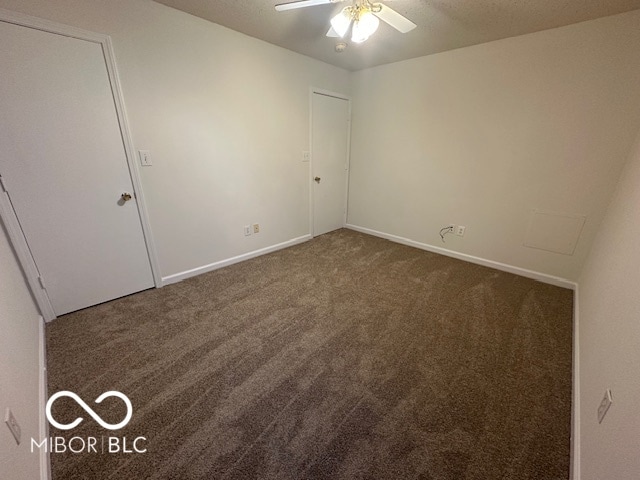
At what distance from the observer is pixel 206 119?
2.48 meters

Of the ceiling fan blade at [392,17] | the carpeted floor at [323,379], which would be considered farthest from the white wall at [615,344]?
the ceiling fan blade at [392,17]

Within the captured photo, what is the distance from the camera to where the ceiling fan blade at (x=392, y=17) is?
160cm

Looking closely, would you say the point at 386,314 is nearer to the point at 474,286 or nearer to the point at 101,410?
the point at 474,286

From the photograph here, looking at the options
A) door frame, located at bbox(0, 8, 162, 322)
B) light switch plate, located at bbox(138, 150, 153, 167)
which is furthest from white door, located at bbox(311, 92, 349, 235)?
door frame, located at bbox(0, 8, 162, 322)

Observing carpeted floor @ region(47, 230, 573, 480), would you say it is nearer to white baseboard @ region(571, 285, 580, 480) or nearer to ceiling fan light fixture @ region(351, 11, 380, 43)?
white baseboard @ region(571, 285, 580, 480)

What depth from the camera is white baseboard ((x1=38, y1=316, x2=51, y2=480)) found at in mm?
1084

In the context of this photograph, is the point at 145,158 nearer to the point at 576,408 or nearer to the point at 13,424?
the point at 13,424

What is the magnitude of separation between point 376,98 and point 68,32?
311 centimetres

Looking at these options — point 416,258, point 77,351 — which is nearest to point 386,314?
point 416,258

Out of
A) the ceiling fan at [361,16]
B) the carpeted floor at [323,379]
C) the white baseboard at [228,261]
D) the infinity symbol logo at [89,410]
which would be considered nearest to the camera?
the carpeted floor at [323,379]

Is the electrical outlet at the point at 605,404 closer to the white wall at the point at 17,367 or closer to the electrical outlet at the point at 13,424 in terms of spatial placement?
the white wall at the point at 17,367

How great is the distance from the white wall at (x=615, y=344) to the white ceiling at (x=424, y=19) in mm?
1210

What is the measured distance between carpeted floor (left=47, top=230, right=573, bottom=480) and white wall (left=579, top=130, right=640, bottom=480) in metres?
0.20

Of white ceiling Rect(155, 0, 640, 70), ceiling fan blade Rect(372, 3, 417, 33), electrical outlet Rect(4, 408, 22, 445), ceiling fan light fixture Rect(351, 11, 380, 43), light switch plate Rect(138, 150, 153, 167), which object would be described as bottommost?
electrical outlet Rect(4, 408, 22, 445)
